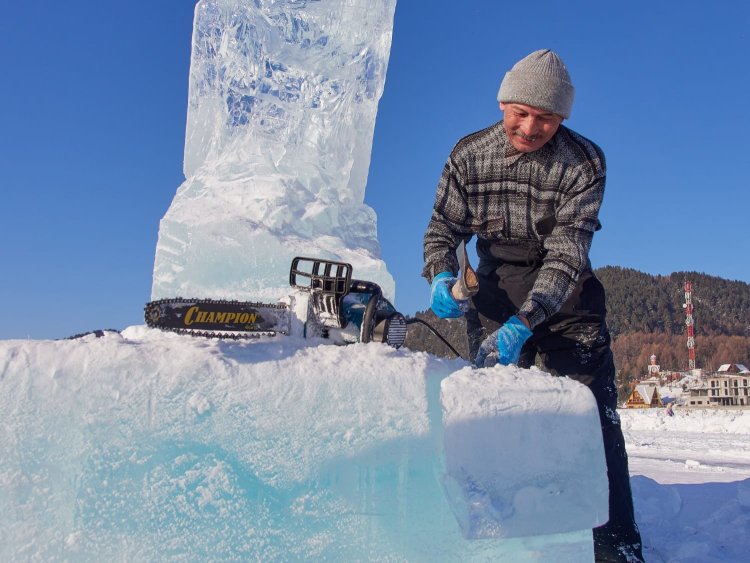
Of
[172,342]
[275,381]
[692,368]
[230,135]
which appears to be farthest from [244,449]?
[692,368]

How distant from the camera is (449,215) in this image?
8.45 ft

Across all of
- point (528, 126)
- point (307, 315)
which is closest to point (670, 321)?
point (528, 126)

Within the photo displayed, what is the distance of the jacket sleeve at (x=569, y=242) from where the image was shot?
2.17 m

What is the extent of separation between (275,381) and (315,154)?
3710 mm

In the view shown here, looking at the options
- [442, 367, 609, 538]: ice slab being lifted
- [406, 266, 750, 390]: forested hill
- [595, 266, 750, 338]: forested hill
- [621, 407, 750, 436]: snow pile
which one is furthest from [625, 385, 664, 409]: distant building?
[442, 367, 609, 538]: ice slab being lifted

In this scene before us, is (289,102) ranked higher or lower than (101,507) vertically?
higher

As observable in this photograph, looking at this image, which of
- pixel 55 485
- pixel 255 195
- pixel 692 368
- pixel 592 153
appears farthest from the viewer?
pixel 692 368

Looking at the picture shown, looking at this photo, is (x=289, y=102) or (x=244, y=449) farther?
(x=289, y=102)

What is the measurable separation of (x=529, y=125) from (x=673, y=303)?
76797mm

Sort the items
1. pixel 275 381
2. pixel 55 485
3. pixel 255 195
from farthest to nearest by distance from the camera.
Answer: pixel 255 195, pixel 275 381, pixel 55 485

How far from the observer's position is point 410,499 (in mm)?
1435

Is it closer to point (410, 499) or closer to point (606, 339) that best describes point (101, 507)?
point (410, 499)

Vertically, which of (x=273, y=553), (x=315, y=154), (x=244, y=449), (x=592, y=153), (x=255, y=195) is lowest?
(x=273, y=553)

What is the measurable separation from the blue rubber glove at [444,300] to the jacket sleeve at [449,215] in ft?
0.90
